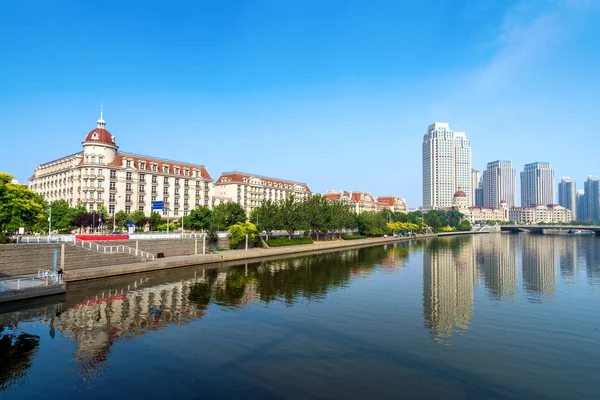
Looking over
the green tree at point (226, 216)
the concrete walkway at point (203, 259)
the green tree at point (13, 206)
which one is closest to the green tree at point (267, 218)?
the green tree at point (226, 216)

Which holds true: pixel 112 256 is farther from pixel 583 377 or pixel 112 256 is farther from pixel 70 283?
pixel 583 377

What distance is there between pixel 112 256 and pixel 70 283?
340 inches

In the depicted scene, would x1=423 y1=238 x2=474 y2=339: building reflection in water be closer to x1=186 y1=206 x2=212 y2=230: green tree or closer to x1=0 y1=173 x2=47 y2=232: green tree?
x1=186 y1=206 x2=212 y2=230: green tree

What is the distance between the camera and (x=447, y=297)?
117 feet

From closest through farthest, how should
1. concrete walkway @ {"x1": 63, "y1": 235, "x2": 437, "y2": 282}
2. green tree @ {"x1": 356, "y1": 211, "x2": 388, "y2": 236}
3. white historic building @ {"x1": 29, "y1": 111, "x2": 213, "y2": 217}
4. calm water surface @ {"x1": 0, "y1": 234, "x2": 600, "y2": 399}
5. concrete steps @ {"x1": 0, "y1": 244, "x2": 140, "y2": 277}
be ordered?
calm water surface @ {"x1": 0, "y1": 234, "x2": 600, "y2": 399}, concrete steps @ {"x1": 0, "y1": 244, "x2": 140, "y2": 277}, concrete walkway @ {"x1": 63, "y1": 235, "x2": 437, "y2": 282}, white historic building @ {"x1": 29, "y1": 111, "x2": 213, "y2": 217}, green tree @ {"x1": 356, "y1": 211, "x2": 388, "y2": 236}

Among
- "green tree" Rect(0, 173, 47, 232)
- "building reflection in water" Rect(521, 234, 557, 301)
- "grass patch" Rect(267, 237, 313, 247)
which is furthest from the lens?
"grass patch" Rect(267, 237, 313, 247)

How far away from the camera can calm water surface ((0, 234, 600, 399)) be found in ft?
54.4

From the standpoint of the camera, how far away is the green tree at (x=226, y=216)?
231 feet

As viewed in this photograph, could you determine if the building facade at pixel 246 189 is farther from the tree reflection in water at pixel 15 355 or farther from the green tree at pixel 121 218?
the tree reflection in water at pixel 15 355

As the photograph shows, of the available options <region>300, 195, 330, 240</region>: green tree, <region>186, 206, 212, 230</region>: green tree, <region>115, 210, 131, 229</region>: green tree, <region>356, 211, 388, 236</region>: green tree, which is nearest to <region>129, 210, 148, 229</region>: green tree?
<region>115, 210, 131, 229</region>: green tree

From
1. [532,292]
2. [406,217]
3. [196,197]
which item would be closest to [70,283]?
[532,292]

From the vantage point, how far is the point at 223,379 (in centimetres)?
1708

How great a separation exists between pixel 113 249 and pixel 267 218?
33.3m

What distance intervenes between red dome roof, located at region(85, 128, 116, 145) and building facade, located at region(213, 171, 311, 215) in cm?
3564
